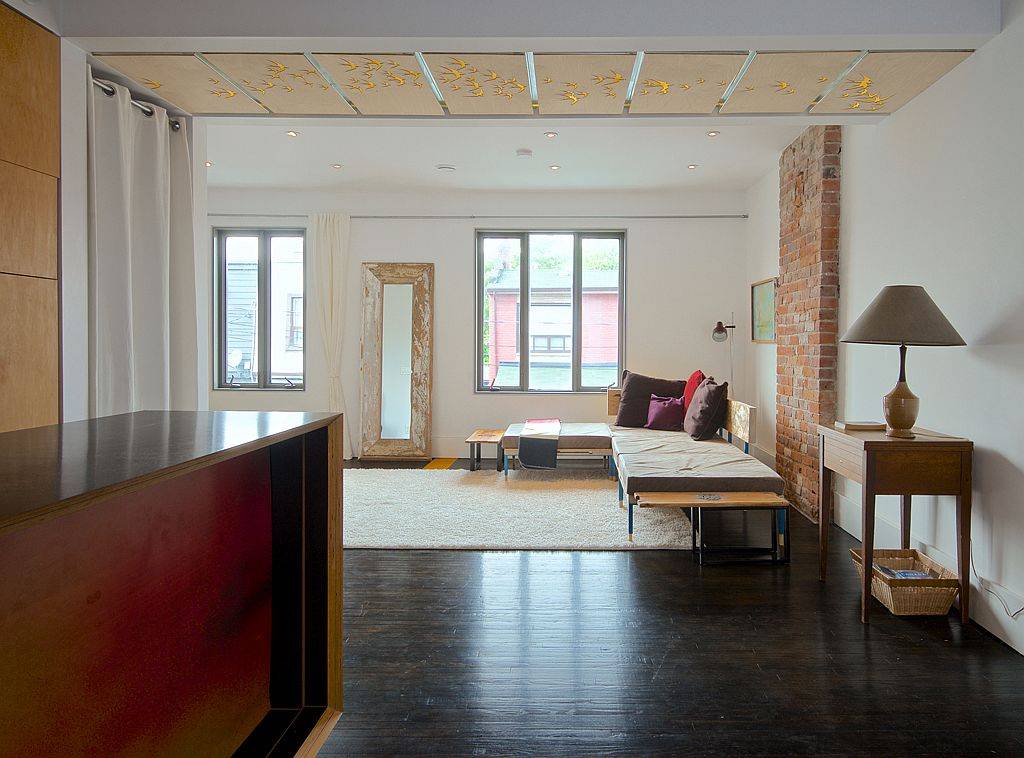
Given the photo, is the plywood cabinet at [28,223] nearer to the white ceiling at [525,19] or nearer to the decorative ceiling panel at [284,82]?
the white ceiling at [525,19]

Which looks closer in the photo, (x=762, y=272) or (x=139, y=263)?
(x=139, y=263)

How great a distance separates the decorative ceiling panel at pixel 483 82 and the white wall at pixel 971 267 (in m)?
1.98

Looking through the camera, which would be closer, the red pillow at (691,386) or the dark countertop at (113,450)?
the dark countertop at (113,450)

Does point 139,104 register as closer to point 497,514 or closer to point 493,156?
point 493,156

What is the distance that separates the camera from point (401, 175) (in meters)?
6.07

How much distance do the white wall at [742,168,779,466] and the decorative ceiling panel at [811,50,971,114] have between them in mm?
2242

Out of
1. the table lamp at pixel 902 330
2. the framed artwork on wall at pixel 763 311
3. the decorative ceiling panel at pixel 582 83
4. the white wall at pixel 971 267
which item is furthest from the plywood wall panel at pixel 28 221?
the framed artwork on wall at pixel 763 311

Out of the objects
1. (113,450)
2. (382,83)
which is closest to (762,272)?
(382,83)

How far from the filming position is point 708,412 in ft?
17.7

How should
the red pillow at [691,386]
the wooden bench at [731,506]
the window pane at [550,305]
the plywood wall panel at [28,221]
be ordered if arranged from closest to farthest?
the plywood wall panel at [28,221] → the wooden bench at [731,506] → the red pillow at [691,386] → the window pane at [550,305]

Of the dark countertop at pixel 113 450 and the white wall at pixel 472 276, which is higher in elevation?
the white wall at pixel 472 276

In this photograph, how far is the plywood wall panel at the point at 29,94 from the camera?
2.46 metres

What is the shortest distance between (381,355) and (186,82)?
377 cm

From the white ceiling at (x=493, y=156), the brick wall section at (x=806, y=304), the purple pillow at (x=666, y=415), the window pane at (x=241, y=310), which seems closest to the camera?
the brick wall section at (x=806, y=304)
